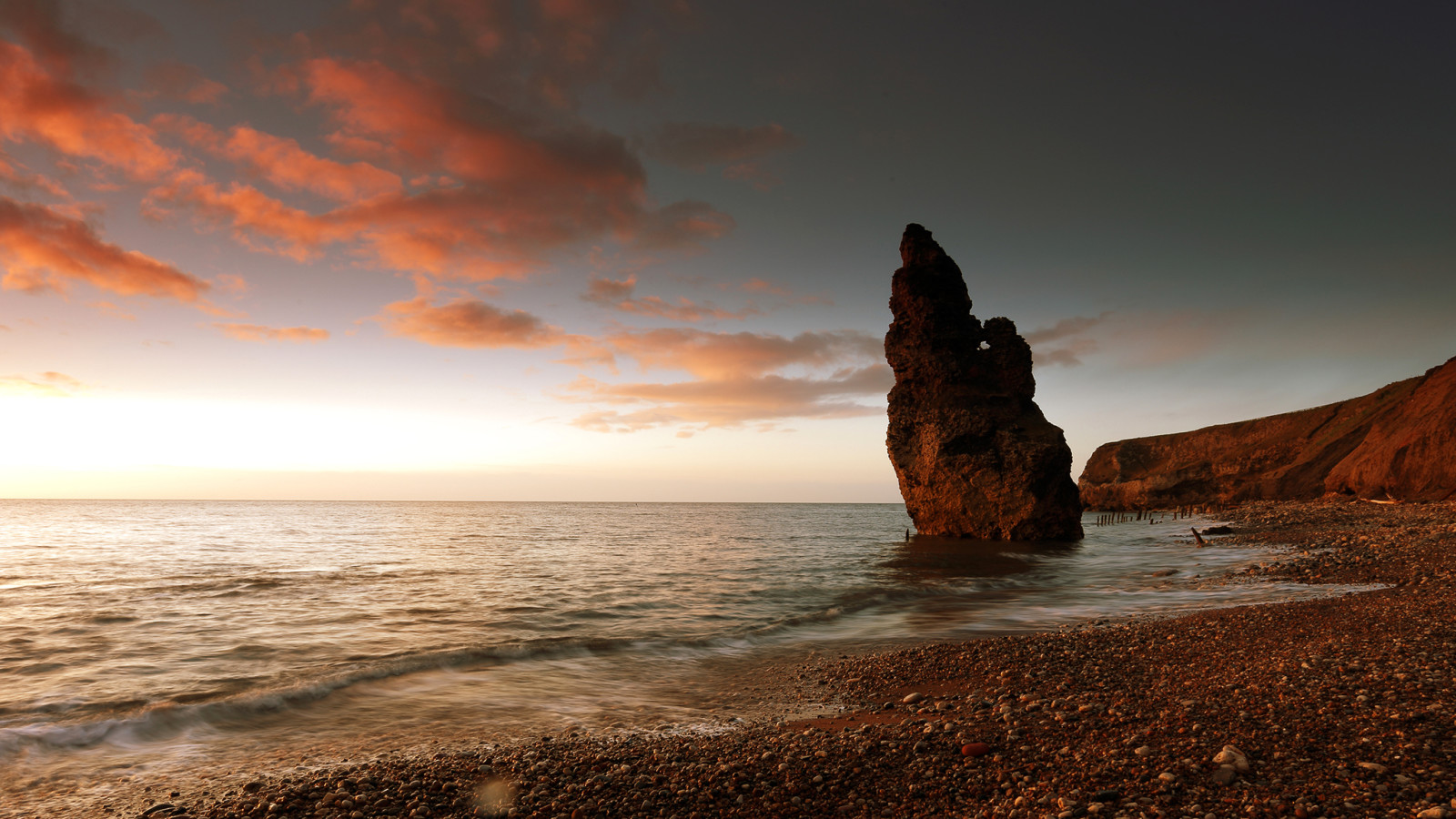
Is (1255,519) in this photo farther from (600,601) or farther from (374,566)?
(374,566)

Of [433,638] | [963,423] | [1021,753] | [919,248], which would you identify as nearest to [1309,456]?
[963,423]

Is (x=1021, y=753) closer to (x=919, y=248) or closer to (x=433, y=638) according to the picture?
(x=433, y=638)

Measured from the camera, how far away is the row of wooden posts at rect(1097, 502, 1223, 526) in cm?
6419

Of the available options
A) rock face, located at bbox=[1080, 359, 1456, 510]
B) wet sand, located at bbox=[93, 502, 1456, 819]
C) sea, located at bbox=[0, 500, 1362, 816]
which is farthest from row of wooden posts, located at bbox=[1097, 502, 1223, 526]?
wet sand, located at bbox=[93, 502, 1456, 819]

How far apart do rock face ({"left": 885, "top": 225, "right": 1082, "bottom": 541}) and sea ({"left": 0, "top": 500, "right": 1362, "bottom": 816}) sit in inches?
242

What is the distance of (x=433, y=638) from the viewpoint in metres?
13.1

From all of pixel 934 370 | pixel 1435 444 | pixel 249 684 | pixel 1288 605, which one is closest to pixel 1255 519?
pixel 1435 444

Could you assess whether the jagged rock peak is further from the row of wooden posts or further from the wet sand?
the row of wooden posts

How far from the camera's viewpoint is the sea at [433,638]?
7.66m

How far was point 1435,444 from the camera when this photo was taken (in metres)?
40.8

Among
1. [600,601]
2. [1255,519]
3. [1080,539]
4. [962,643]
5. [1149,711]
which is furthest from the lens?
[1255,519]

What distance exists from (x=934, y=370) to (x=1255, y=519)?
26463mm

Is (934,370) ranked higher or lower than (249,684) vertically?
higher

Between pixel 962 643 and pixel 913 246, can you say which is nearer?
pixel 962 643
